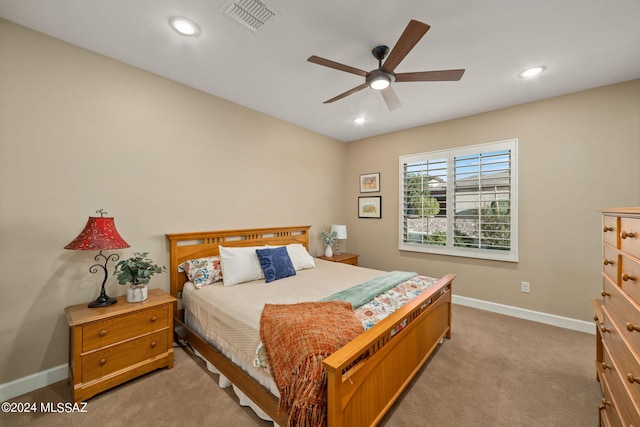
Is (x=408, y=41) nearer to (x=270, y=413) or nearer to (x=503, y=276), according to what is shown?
(x=270, y=413)

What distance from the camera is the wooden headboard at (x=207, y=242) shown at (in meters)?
2.78

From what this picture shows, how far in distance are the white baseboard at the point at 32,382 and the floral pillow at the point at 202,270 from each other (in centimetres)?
115

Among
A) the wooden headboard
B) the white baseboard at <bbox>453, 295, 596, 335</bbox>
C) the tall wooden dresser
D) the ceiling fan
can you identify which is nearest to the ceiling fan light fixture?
the ceiling fan

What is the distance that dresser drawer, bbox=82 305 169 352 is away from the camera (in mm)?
1912

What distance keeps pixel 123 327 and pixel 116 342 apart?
111 millimetres

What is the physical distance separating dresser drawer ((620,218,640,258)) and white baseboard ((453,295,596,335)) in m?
2.55

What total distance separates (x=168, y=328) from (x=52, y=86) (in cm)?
224

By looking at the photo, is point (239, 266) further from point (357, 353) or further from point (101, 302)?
point (357, 353)

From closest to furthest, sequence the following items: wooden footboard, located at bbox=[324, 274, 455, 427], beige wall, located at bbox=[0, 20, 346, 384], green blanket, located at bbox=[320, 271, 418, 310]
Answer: wooden footboard, located at bbox=[324, 274, 455, 427] < beige wall, located at bbox=[0, 20, 346, 384] < green blanket, located at bbox=[320, 271, 418, 310]

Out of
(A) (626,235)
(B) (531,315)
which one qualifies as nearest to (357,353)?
(A) (626,235)

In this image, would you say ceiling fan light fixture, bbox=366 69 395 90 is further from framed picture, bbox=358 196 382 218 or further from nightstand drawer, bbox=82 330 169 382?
nightstand drawer, bbox=82 330 169 382

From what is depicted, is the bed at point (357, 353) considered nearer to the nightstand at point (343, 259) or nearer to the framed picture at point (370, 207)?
the nightstand at point (343, 259)

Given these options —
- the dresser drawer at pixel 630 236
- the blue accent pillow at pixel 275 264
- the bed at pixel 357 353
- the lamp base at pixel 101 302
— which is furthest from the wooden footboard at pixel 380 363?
the lamp base at pixel 101 302

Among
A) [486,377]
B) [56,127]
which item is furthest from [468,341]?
[56,127]
